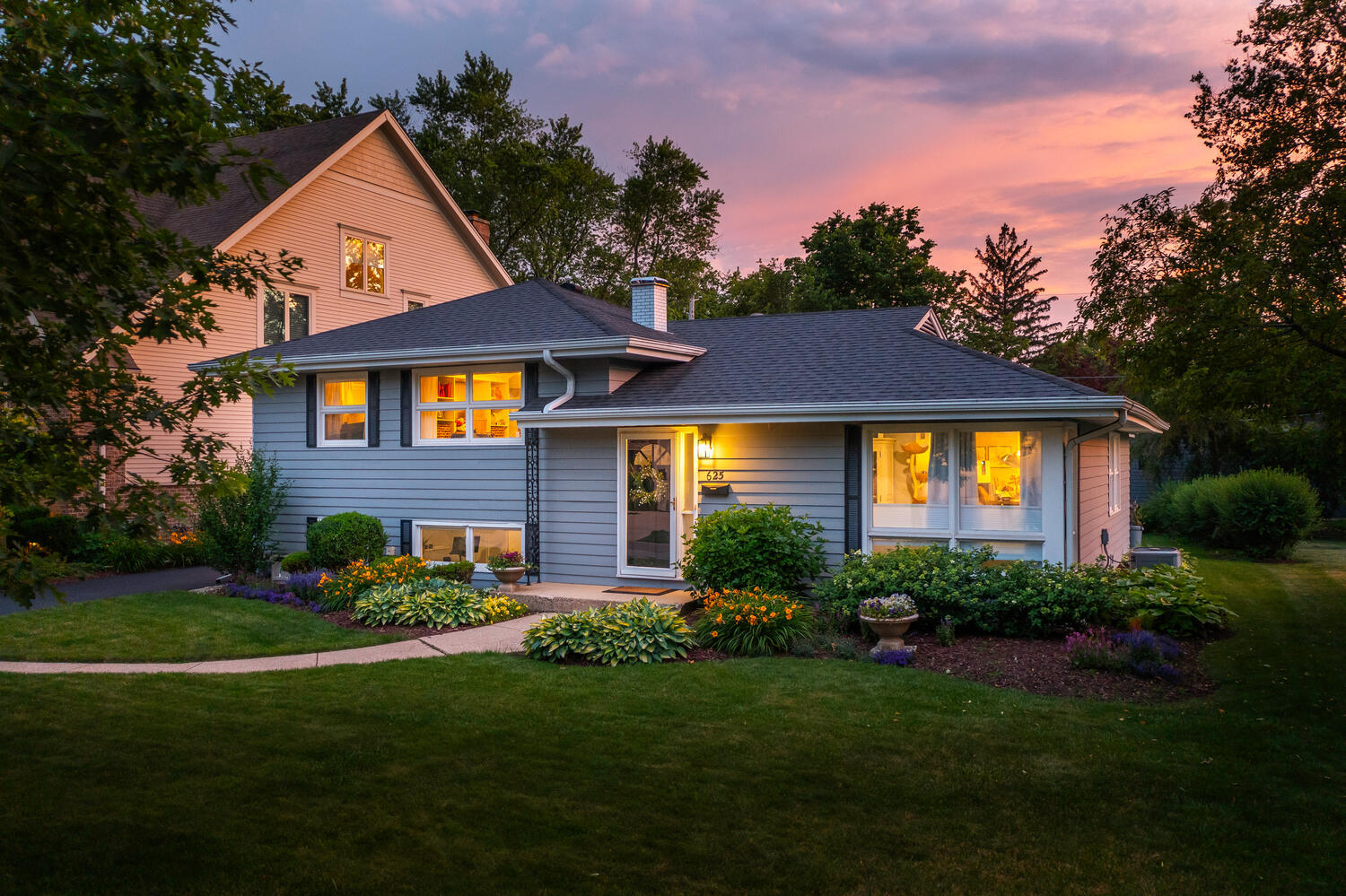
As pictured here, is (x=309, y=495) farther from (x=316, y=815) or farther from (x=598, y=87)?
(x=598, y=87)

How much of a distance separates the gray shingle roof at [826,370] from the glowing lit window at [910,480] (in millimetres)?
670

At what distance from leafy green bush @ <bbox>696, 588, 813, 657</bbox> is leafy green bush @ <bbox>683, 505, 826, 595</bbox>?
74cm

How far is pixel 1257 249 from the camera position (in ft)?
30.2

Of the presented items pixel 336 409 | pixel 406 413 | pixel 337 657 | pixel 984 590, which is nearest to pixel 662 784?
pixel 337 657

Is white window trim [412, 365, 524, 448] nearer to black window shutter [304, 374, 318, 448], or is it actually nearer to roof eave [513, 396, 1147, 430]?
roof eave [513, 396, 1147, 430]

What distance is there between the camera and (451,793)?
5234 mm

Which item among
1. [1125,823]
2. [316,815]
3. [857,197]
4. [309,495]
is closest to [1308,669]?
[1125,823]

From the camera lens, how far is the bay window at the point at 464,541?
519 inches

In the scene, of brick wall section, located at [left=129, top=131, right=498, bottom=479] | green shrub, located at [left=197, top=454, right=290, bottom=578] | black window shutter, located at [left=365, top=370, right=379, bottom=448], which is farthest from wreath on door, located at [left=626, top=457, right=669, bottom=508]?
brick wall section, located at [left=129, top=131, right=498, bottom=479]

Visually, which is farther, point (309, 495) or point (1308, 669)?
point (309, 495)

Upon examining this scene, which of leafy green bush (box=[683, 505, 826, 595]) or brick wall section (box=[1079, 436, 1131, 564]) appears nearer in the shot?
leafy green bush (box=[683, 505, 826, 595])

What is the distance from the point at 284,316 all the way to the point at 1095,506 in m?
17.3

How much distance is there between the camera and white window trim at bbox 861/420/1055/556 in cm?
1027

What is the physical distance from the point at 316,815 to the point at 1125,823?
4323mm
